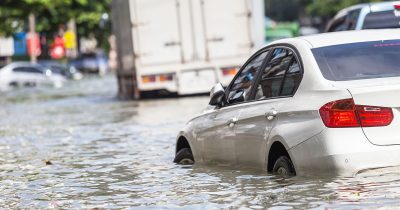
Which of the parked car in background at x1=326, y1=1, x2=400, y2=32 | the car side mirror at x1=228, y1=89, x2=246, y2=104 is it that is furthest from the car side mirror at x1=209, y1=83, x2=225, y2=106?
the parked car in background at x1=326, y1=1, x2=400, y2=32

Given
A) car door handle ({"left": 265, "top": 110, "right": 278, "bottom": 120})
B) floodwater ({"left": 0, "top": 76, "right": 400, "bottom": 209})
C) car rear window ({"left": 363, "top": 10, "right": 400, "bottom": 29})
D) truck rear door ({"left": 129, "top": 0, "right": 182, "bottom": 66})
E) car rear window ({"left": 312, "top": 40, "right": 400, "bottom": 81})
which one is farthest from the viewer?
truck rear door ({"left": 129, "top": 0, "right": 182, "bottom": 66})

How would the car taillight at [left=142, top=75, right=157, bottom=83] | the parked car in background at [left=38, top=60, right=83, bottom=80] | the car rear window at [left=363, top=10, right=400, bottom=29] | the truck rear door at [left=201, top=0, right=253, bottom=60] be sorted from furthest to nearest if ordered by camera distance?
1. the parked car in background at [left=38, top=60, right=83, bottom=80]
2. the car taillight at [left=142, top=75, right=157, bottom=83]
3. the truck rear door at [left=201, top=0, right=253, bottom=60]
4. the car rear window at [left=363, top=10, right=400, bottom=29]

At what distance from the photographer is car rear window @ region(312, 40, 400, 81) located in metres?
8.19

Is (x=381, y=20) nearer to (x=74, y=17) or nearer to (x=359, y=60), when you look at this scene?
(x=359, y=60)

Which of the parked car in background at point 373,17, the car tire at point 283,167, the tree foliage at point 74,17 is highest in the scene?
the tree foliage at point 74,17

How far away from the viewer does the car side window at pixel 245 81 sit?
9.28 meters

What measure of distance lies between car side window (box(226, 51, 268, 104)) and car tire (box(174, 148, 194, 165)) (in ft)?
4.57

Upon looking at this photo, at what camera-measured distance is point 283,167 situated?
8453 millimetres

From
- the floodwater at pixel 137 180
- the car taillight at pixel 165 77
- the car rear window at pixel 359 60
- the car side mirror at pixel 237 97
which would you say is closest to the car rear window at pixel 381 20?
the floodwater at pixel 137 180

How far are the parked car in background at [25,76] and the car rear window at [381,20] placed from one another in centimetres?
3985

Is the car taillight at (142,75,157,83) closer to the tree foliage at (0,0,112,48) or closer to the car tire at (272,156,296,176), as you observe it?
the car tire at (272,156,296,176)

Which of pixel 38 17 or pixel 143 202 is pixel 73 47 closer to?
pixel 38 17

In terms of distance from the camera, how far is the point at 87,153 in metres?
14.1

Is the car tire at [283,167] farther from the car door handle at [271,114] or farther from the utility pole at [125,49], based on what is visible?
the utility pole at [125,49]
